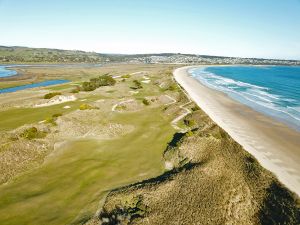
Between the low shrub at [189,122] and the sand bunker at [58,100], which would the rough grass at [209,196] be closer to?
the low shrub at [189,122]

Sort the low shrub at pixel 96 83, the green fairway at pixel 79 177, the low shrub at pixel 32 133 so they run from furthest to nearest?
the low shrub at pixel 96 83
the low shrub at pixel 32 133
the green fairway at pixel 79 177

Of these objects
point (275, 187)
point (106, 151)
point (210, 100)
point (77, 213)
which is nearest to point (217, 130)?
point (275, 187)

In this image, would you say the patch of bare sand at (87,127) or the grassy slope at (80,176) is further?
the patch of bare sand at (87,127)

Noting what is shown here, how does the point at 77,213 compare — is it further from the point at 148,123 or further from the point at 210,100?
the point at 210,100

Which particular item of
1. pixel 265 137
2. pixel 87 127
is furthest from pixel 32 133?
pixel 265 137

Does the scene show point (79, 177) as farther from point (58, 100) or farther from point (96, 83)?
point (96, 83)

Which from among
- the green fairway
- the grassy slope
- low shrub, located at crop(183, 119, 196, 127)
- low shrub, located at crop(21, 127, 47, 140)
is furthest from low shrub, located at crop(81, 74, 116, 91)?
the green fairway

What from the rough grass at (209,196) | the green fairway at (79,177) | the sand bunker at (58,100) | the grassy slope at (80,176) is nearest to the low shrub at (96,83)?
the sand bunker at (58,100)
